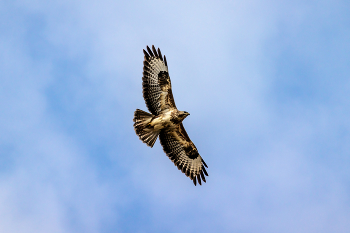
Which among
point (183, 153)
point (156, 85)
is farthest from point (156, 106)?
point (183, 153)

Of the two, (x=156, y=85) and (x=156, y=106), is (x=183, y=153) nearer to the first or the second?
(x=156, y=106)

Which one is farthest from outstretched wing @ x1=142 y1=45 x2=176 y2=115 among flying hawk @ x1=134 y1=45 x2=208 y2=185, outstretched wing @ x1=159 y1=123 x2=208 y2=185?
outstretched wing @ x1=159 y1=123 x2=208 y2=185

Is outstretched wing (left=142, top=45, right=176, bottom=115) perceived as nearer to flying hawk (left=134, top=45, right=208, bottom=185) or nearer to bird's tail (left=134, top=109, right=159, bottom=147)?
flying hawk (left=134, top=45, right=208, bottom=185)

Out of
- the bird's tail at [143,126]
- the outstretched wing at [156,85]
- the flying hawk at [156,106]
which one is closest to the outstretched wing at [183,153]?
the flying hawk at [156,106]

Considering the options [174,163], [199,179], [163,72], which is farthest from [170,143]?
[163,72]

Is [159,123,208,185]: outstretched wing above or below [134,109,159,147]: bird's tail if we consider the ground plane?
above

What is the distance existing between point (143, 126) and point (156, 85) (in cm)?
→ 149

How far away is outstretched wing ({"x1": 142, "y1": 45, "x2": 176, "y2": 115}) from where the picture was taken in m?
13.0

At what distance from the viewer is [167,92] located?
1308cm

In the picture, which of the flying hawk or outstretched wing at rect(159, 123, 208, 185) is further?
outstretched wing at rect(159, 123, 208, 185)

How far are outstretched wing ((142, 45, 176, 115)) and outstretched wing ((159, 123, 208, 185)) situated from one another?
3.78 feet

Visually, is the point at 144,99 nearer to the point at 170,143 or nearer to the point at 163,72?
the point at 163,72

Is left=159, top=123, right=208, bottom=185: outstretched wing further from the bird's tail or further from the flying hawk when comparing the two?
the bird's tail

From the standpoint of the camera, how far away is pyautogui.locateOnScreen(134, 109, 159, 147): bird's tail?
12.9 meters
